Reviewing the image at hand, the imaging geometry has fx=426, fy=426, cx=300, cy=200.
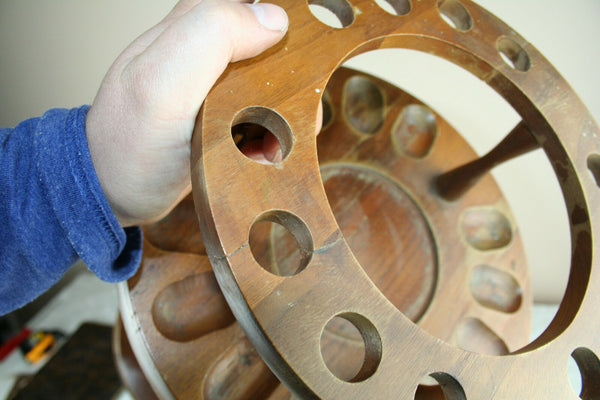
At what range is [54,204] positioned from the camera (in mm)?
373

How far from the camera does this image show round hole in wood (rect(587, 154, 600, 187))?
399 millimetres

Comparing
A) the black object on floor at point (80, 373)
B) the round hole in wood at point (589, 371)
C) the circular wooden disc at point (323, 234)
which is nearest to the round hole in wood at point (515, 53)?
the circular wooden disc at point (323, 234)

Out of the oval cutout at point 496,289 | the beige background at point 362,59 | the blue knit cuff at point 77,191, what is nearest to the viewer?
the blue knit cuff at point 77,191

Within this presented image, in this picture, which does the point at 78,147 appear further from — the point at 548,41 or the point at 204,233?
the point at 548,41

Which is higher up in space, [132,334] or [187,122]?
[187,122]

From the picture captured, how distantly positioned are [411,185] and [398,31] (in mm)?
197

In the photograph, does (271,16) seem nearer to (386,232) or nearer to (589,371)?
(386,232)

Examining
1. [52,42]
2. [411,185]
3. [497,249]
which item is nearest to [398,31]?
[411,185]

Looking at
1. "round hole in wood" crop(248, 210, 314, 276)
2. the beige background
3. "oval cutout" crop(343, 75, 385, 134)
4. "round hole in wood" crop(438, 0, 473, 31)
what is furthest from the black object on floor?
"round hole in wood" crop(438, 0, 473, 31)

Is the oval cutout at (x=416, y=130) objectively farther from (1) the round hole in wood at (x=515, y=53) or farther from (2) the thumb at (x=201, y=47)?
(2) the thumb at (x=201, y=47)

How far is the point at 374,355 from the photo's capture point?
0.28 metres

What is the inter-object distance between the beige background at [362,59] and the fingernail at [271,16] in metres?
0.38

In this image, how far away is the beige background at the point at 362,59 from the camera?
0.64 metres

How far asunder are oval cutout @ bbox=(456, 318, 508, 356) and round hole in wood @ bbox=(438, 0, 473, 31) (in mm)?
309
